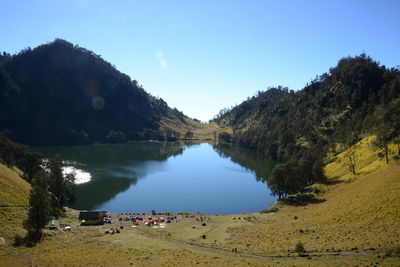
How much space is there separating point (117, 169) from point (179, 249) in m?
122

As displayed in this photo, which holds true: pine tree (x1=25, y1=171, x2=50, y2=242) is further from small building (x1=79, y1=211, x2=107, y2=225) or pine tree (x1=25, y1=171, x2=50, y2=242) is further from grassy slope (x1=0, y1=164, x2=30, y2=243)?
small building (x1=79, y1=211, x2=107, y2=225)

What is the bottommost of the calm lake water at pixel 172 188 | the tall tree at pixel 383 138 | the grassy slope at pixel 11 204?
the calm lake water at pixel 172 188

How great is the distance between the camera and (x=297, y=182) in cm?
9550

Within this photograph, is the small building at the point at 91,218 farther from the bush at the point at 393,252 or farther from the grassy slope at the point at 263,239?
the bush at the point at 393,252

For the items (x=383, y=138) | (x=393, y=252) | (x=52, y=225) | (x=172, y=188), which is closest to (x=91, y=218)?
(x=52, y=225)

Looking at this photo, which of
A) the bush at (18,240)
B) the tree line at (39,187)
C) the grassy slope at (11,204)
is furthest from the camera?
the tree line at (39,187)

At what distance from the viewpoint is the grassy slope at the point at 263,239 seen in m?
36.7

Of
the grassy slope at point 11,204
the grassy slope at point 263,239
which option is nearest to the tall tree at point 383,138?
the grassy slope at point 263,239

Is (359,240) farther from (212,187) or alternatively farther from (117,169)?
(117,169)

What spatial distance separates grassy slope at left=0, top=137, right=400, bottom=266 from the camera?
36.7 metres

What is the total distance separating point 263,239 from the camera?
170ft

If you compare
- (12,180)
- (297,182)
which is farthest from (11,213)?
(297,182)

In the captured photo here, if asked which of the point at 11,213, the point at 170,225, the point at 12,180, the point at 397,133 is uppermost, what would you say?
the point at 397,133

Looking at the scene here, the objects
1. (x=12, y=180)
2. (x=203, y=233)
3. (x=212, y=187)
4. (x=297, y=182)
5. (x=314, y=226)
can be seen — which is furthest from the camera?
(x=212, y=187)
